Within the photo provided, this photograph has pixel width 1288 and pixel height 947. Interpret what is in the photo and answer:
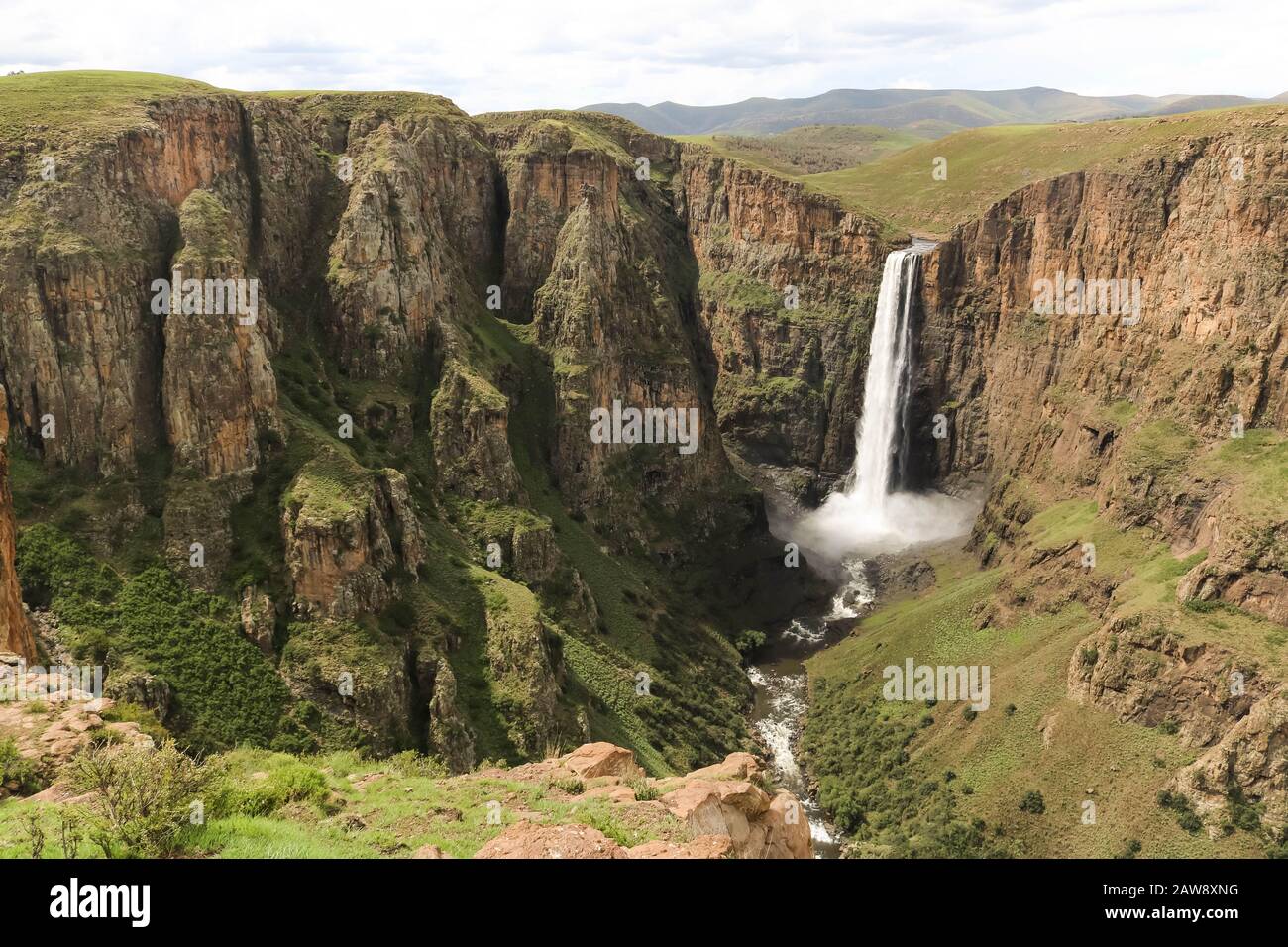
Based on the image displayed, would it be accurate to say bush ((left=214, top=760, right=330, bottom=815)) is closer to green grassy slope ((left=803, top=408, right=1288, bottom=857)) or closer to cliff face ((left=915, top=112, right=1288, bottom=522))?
green grassy slope ((left=803, top=408, right=1288, bottom=857))

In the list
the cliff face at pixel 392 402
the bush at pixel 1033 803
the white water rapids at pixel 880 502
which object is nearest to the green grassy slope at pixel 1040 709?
the bush at pixel 1033 803

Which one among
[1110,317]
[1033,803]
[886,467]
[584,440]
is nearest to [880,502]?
[886,467]

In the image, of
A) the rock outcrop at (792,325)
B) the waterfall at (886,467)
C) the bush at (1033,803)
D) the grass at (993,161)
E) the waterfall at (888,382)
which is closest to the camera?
the bush at (1033,803)

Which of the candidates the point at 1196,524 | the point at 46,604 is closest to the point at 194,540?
the point at 46,604

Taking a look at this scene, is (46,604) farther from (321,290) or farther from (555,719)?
(321,290)

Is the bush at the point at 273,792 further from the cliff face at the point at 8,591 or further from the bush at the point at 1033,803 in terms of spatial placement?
the bush at the point at 1033,803
